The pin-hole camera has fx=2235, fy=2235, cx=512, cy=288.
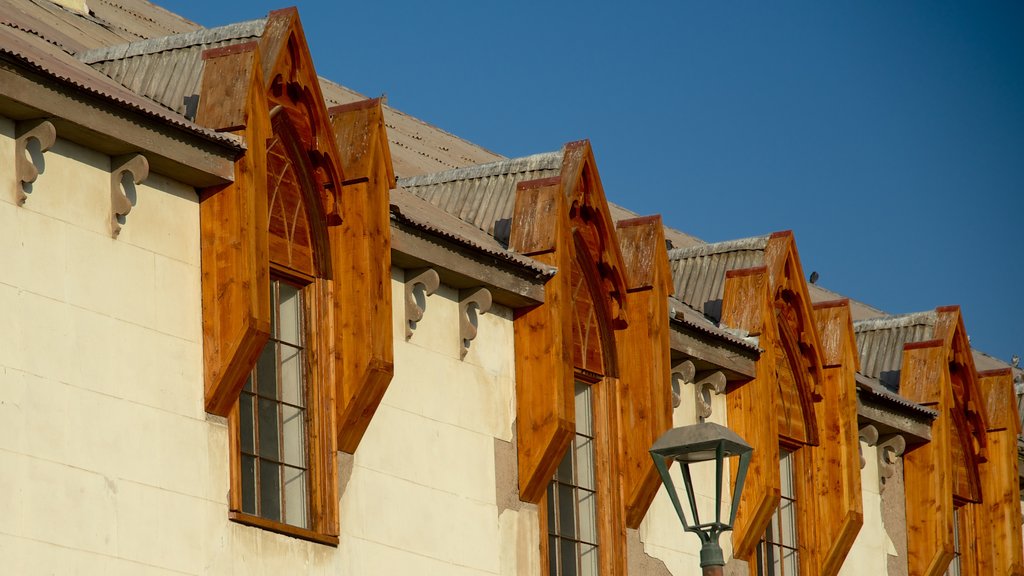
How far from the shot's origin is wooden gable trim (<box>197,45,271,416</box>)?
19344 millimetres

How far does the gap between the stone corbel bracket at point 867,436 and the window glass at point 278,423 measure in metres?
12.5

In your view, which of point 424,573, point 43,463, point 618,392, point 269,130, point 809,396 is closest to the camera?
point 43,463

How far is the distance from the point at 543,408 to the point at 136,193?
620cm

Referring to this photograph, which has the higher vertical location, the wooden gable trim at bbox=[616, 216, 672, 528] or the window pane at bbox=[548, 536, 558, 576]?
the wooden gable trim at bbox=[616, 216, 672, 528]

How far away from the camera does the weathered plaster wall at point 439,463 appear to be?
69.9ft

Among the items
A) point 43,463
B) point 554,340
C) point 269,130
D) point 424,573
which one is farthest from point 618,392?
point 43,463

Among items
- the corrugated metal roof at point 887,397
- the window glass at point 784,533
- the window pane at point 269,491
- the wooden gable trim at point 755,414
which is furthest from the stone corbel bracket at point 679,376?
the window pane at point 269,491

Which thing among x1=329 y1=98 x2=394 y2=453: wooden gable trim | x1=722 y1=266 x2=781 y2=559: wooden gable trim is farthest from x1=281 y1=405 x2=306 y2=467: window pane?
x1=722 y1=266 x2=781 y2=559: wooden gable trim

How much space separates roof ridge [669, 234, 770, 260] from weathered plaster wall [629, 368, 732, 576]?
2.67 metres

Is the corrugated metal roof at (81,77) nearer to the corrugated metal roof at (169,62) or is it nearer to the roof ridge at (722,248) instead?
the corrugated metal roof at (169,62)

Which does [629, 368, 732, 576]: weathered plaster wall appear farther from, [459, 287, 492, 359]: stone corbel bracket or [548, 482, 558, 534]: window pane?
[459, 287, 492, 359]: stone corbel bracket

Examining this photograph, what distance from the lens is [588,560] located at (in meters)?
24.9

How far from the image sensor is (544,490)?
2392 cm

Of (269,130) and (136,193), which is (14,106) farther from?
(269,130)
